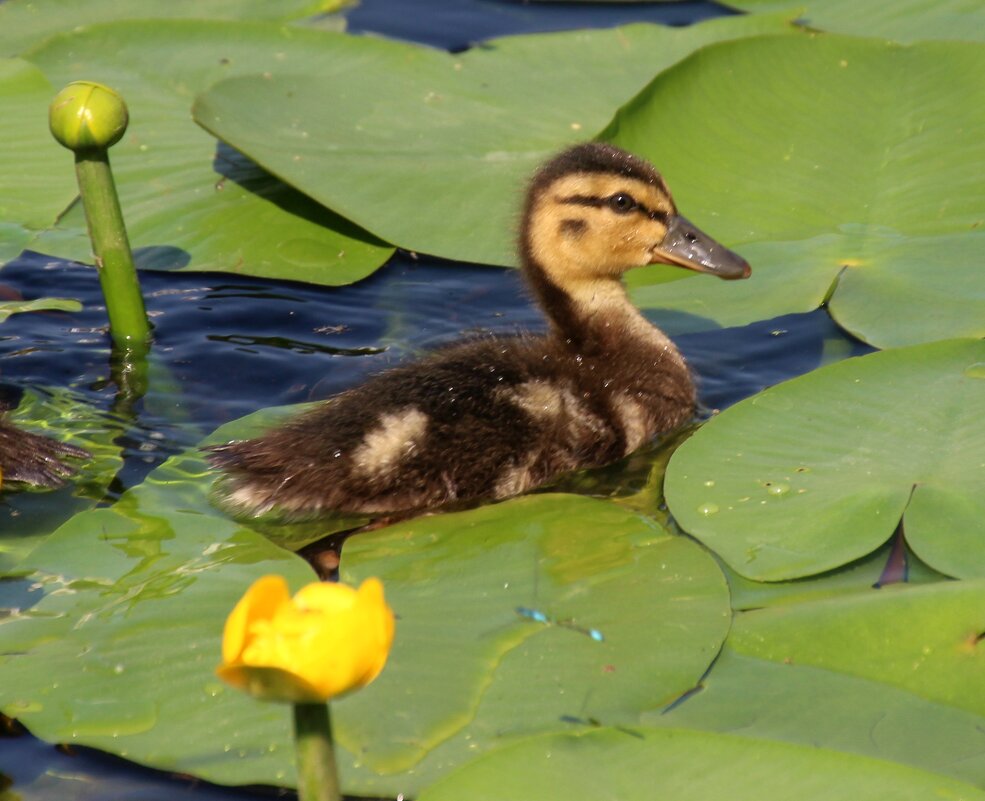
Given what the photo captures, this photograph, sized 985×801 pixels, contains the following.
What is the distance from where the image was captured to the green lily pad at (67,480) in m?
3.15

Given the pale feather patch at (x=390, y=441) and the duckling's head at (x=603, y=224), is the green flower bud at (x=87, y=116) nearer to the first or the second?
the pale feather patch at (x=390, y=441)

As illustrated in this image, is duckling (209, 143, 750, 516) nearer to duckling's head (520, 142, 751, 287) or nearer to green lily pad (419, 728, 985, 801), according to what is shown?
duckling's head (520, 142, 751, 287)

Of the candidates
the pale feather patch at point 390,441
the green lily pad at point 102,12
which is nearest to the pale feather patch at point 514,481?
the pale feather patch at point 390,441

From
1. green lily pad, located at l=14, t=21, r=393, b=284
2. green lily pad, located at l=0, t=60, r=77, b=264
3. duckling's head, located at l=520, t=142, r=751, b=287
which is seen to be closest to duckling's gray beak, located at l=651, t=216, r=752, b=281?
duckling's head, located at l=520, t=142, r=751, b=287

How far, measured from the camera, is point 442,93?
473cm

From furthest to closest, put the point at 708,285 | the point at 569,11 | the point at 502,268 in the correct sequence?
1. the point at 569,11
2. the point at 502,268
3. the point at 708,285

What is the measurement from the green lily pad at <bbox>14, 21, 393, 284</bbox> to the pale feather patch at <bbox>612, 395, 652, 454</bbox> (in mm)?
985

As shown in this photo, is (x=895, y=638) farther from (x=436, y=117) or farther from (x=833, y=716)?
(x=436, y=117)

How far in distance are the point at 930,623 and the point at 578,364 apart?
130cm

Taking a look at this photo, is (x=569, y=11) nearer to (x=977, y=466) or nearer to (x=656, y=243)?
(x=656, y=243)

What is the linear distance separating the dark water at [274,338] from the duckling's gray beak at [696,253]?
319mm

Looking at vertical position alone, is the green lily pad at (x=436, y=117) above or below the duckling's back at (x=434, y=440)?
above

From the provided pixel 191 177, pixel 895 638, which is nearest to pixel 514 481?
pixel 895 638

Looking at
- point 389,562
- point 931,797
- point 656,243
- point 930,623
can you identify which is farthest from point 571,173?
point 931,797
